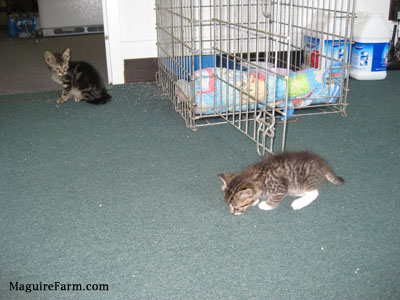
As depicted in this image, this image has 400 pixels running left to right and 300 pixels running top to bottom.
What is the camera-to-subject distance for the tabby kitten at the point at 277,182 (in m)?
1.44

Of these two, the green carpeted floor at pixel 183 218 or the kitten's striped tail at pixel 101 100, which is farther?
the kitten's striped tail at pixel 101 100

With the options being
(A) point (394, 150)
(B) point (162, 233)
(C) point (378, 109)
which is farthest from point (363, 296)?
(C) point (378, 109)

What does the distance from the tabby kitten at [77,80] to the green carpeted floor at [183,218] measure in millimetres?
451

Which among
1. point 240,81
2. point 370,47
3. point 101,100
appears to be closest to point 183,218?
point 240,81

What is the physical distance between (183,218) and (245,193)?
0.24 meters

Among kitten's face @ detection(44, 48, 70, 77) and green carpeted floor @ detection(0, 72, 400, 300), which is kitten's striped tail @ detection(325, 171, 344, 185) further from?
kitten's face @ detection(44, 48, 70, 77)

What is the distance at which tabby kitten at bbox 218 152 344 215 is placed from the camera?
1441 mm

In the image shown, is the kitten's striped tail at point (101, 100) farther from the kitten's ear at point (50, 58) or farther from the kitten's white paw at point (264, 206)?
the kitten's white paw at point (264, 206)

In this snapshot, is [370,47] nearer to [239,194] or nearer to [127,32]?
[127,32]

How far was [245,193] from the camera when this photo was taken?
1.41 metres

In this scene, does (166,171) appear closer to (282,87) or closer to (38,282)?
(38,282)

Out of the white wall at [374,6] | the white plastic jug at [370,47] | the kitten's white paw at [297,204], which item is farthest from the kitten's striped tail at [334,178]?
the white wall at [374,6]

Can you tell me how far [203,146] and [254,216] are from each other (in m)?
0.67

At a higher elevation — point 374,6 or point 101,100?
point 374,6
